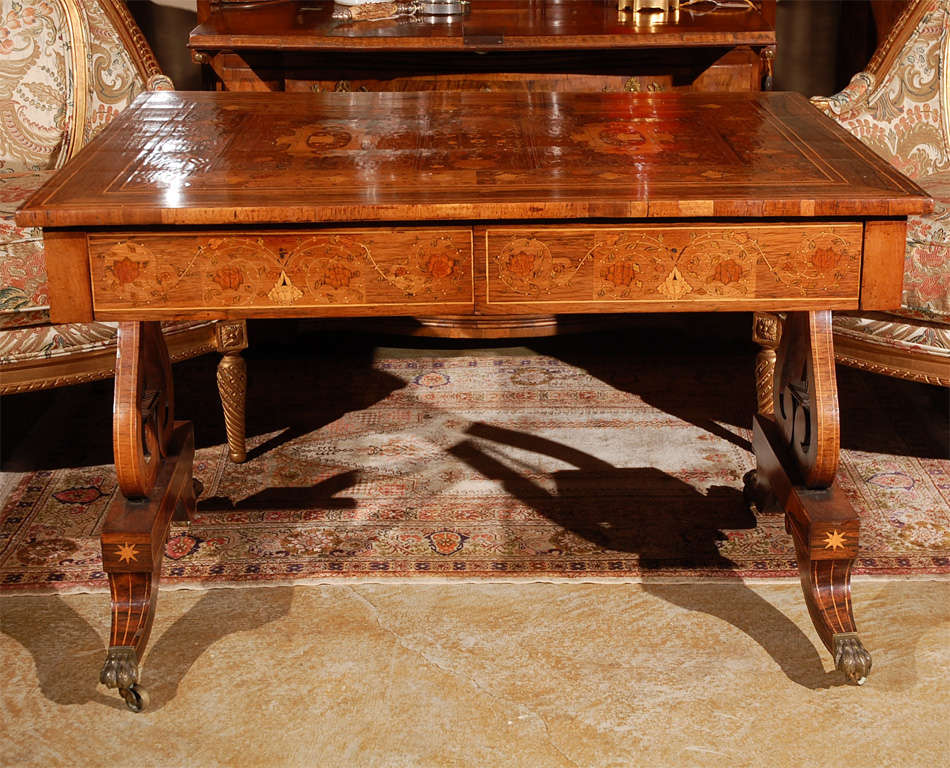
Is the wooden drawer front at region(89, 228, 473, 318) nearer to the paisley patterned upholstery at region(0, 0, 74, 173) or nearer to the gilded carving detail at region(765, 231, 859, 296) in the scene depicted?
the gilded carving detail at region(765, 231, 859, 296)

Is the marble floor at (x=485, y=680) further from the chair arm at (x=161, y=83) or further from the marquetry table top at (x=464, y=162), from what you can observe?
the chair arm at (x=161, y=83)

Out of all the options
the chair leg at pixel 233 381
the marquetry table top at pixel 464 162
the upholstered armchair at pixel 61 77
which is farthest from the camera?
the upholstered armchair at pixel 61 77

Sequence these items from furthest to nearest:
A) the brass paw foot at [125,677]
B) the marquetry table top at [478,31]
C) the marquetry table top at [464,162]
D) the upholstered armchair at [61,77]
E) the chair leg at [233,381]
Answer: the upholstered armchair at [61,77] → the marquetry table top at [478,31] → the chair leg at [233,381] → the brass paw foot at [125,677] → the marquetry table top at [464,162]

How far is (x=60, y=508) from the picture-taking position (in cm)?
280

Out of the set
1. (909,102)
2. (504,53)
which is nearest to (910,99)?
(909,102)

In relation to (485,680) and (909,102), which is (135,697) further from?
(909,102)

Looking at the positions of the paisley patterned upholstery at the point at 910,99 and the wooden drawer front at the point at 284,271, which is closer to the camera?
the wooden drawer front at the point at 284,271

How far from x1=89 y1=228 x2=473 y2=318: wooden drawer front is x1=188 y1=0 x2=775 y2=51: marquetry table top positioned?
1247 mm

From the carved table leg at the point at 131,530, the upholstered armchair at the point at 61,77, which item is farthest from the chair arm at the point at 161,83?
the carved table leg at the point at 131,530

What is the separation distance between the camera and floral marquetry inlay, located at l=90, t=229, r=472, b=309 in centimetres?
197

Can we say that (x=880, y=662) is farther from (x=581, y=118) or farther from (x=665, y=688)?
(x=581, y=118)

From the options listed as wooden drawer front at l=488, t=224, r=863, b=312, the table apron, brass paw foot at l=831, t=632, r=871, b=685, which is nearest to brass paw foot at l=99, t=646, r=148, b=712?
the table apron

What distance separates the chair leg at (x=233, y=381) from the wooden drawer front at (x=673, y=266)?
3.35ft

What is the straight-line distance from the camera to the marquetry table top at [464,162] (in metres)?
1.92
